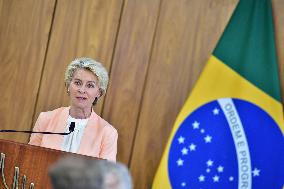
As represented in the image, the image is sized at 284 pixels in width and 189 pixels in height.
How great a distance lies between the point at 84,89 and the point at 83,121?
6.9 inches

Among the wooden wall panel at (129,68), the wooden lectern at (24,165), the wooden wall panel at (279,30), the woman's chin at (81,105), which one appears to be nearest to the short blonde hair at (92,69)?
the woman's chin at (81,105)

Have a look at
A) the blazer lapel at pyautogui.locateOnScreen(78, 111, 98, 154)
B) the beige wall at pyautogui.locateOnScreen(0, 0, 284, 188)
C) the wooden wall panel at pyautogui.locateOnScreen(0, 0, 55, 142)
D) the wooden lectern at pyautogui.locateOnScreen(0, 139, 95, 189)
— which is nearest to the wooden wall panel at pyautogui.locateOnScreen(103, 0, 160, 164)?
the beige wall at pyautogui.locateOnScreen(0, 0, 284, 188)

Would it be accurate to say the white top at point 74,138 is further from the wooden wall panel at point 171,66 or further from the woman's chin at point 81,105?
the wooden wall panel at point 171,66

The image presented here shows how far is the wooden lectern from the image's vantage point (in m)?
1.70

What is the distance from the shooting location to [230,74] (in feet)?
11.0

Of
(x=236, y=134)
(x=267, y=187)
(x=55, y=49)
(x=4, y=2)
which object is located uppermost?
(x=4, y=2)

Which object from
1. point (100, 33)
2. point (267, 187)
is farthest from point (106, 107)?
point (267, 187)

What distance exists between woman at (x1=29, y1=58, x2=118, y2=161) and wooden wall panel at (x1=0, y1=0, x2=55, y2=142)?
1.13 m

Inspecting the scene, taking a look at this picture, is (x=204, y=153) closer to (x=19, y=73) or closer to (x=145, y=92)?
(x=145, y=92)

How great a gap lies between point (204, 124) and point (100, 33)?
109 centimetres

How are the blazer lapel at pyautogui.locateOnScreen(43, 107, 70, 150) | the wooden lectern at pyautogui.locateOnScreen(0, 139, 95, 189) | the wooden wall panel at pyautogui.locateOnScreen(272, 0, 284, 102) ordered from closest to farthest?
the wooden lectern at pyautogui.locateOnScreen(0, 139, 95, 189) → the blazer lapel at pyautogui.locateOnScreen(43, 107, 70, 150) → the wooden wall panel at pyautogui.locateOnScreen(272, 0, 284, 102)

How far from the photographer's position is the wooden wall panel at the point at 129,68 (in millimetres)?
3553

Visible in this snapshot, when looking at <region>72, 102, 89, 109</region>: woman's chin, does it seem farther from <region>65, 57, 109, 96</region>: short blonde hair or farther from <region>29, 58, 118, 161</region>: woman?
<region>65, 57, 109, 96</region>: short blonde hair

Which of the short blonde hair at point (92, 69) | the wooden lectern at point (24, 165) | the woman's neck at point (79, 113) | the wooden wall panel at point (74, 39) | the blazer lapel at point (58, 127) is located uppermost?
the wooden wall panel at point (74, 39)
